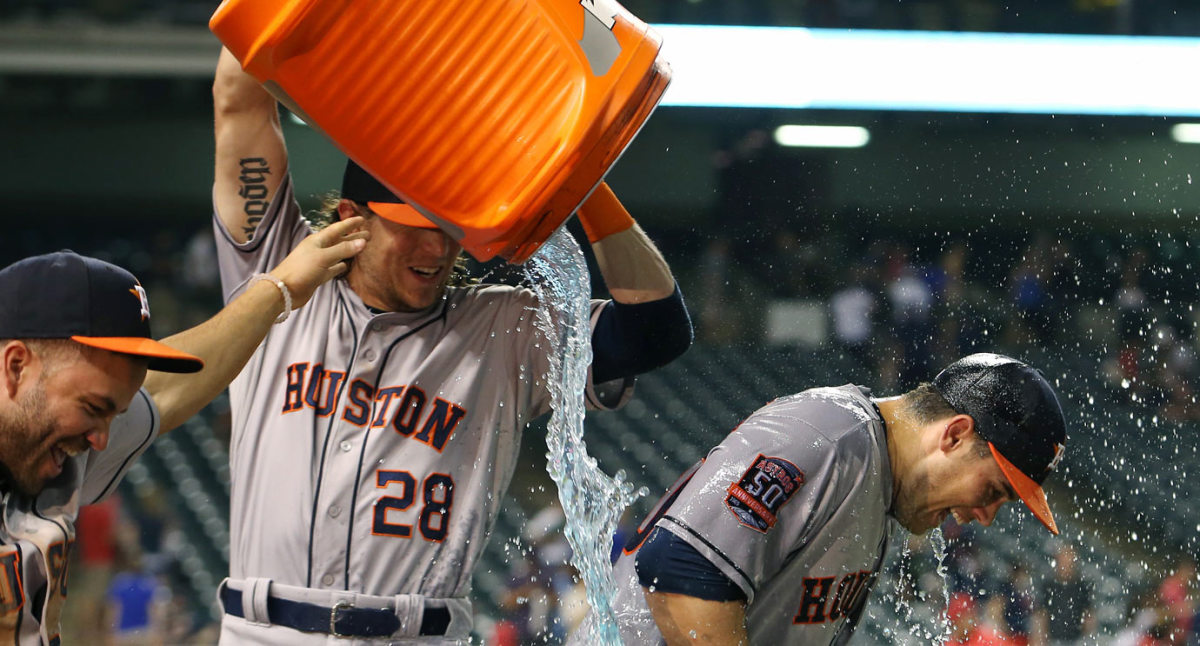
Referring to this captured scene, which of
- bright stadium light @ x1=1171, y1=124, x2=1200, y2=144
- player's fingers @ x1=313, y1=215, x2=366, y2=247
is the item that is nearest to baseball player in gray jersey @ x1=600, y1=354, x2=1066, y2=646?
player's fingers @ x1=313, y1=215, x2=366, y2=247

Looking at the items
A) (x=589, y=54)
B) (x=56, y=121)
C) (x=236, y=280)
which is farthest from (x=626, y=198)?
(x=589, y=54)

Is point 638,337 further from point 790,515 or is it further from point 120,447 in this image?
point 120,447

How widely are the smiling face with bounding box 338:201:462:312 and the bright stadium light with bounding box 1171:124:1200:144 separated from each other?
27.7ft

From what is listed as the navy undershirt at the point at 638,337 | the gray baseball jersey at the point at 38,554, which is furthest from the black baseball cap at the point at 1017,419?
the gray baseball jersey at the point at 38,554

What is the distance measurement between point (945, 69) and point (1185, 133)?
197 centimetres

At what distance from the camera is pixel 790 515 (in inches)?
76.3

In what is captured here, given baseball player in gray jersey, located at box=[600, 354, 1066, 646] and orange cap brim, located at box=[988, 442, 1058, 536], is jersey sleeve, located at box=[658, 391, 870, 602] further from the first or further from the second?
orange cap brim, located at box=[988, 442, 1058, 536]

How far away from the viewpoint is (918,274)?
8.01 metres

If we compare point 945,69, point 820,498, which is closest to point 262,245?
point 820,498

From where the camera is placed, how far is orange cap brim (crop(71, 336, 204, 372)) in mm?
1565

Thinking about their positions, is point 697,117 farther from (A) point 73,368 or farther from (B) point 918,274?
(A) point 73,368

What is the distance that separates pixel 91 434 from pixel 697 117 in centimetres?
822

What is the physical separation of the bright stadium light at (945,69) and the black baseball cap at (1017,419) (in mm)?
6829

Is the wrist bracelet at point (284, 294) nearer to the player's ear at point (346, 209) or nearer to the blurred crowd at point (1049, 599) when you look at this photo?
the player's ear at point (346, 209)
